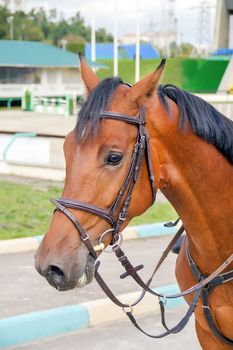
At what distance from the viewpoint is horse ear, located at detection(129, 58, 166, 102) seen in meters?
2.29

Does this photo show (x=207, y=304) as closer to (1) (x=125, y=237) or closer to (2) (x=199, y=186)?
(2) (x=199, y=186)

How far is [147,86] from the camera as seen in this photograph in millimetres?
2338

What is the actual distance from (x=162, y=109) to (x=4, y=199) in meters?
7.53

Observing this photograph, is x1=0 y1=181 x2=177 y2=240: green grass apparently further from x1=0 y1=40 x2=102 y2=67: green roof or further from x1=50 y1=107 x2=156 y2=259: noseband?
x1=0 y1=40 x2=102 y2=67: green roof

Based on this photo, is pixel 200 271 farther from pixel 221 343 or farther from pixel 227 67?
pixel 227 67

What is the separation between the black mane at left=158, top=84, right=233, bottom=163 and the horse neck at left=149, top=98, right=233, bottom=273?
0.04 metres

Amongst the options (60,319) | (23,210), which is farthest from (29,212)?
(60,319)

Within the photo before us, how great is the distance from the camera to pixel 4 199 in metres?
9.65

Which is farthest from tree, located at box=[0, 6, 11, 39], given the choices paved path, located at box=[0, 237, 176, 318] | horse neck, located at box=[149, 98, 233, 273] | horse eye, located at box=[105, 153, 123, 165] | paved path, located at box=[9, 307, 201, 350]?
horse eye, located at box=[105, 153, 123, 165]

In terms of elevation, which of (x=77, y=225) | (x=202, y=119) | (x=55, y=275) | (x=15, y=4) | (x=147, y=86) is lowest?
(x=55, y=275)

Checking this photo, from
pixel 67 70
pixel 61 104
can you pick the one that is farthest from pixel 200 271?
pixel 67 70

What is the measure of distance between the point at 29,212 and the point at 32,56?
3608 centimetres

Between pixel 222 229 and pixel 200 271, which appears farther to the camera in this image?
pixel 200 271

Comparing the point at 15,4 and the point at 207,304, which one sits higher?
the point at 15,4
